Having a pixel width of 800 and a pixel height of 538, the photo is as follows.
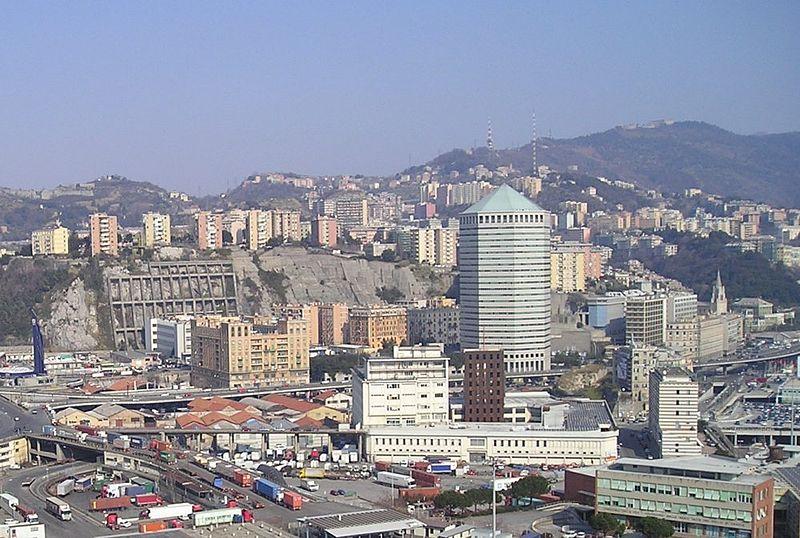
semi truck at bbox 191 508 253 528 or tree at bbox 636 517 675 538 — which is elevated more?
tree at bbox 636 517 675 538

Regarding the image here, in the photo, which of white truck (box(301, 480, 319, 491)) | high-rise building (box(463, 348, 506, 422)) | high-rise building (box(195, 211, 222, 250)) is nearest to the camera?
white truck (box(301, 480, 319, 491))

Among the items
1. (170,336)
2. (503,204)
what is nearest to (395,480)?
(503,204)

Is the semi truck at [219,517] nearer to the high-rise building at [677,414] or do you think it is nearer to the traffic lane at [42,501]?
the traffic lane at [42,501]

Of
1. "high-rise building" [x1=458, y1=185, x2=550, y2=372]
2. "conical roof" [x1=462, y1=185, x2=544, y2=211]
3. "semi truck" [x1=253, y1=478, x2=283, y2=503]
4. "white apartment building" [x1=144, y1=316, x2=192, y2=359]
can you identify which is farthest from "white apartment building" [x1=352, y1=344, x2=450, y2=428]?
"white apartment building" [x1=144, y1=316, x2=192, y2=359]

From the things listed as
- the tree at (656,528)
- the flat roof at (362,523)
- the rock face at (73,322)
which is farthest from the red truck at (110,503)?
the rock face at (73,322)

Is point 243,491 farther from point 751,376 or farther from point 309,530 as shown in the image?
point 751,376

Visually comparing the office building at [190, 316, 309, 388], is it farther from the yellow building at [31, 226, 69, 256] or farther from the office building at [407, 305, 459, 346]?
the yellow building at [31, 226, 69, 256]
